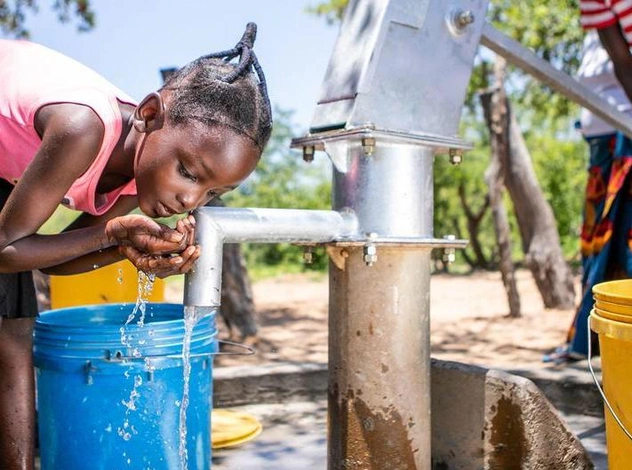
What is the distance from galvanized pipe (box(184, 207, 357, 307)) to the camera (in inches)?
65.9

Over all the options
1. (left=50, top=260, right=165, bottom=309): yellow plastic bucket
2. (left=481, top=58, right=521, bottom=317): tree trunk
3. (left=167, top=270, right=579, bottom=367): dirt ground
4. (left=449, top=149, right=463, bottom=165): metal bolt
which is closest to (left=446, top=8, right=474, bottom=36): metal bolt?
(left=449, top=149, right=463, bottom=165): metal bolt

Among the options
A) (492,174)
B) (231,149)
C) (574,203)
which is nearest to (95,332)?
(231,149)

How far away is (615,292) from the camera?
5.87 feet

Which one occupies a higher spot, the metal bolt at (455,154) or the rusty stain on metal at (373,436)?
the metal bolt at (455,154)

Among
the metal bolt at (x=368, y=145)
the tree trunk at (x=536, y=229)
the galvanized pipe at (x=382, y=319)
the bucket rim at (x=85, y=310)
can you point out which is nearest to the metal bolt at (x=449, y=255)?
the galvanized pipe at (x=382, y=319)

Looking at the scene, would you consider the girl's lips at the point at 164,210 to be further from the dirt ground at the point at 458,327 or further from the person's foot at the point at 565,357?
the person's foot at the point at 565,357

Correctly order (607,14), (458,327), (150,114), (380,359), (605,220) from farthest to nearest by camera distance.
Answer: (458,327), (605,220), (607,14), (380,359), (150,114)

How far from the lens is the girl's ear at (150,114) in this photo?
1822 millimetres

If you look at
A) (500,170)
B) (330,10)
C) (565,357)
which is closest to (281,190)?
(330,10)

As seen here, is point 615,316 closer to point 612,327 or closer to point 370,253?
point 612,327

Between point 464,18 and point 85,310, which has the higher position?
point 464,18

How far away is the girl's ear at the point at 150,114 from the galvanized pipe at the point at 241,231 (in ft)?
0.92

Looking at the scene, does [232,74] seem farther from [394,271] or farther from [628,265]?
[628,265]

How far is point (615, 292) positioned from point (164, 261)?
104cm
